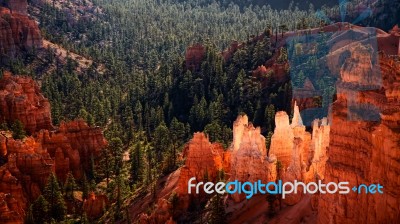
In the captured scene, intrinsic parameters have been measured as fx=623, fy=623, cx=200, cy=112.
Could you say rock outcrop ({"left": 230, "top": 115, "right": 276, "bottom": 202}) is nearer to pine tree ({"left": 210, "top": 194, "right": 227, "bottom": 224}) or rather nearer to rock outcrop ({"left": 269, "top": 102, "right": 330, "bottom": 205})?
rock outcrop ({"left": 269, "top": 102, "right": 330, "bottom": 205})

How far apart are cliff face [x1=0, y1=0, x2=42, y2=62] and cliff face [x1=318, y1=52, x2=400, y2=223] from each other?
102 meters

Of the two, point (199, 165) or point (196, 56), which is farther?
point (196, 56)

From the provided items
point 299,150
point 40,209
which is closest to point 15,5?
point 40,209

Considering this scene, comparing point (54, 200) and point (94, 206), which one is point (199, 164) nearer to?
point (94, 206)

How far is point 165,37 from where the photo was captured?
6122 inches

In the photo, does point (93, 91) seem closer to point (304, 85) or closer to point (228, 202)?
point (304, 85)

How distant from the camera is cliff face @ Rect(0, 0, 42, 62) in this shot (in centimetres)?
12506

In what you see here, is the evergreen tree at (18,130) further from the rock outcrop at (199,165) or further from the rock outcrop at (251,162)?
the rock outcrop at (251,162)

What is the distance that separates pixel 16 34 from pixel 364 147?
110 metres

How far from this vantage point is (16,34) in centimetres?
12838

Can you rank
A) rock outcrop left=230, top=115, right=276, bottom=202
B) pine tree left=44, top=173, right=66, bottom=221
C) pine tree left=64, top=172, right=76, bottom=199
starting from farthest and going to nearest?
pine tree left=64, top=172, right=76, bottom=199, pine tree left=44, top=173, right=66, bottom=221, rock outcrop left=230, top=115, right=276, bottom=202

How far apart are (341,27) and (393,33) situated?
11.3 meters

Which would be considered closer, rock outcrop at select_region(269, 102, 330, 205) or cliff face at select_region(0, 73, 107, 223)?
rock outcrop at select_region(269, 102, 330, 205)

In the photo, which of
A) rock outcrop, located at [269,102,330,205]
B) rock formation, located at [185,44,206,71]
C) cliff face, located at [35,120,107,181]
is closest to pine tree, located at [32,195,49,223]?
cliff face, located at [35,120,107,181]
